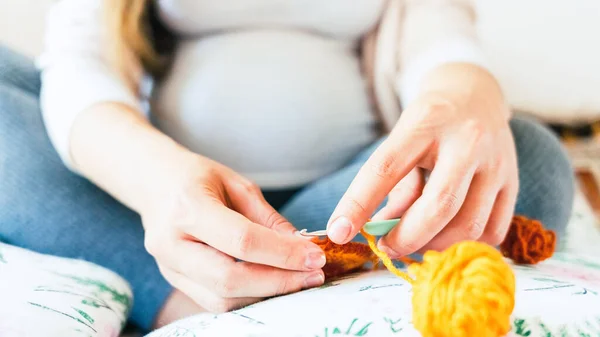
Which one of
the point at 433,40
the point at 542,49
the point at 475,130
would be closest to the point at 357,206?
the point at 475,130

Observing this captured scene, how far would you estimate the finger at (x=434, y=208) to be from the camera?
35 centimetres

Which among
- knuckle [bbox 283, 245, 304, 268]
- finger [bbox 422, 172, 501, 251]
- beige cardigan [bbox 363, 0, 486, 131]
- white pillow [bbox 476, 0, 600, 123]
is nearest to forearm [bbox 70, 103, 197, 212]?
knuckle [bbox 283, 245, 304, 268]

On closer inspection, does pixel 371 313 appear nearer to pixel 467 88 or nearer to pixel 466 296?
pixel 466 296

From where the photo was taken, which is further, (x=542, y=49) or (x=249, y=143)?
(x=542, y=49)

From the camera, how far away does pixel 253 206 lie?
1.30 ft

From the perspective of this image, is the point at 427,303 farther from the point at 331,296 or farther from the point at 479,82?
the point at 479,82

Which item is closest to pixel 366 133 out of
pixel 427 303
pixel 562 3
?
pixel 427 303

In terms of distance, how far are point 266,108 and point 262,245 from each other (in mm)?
273

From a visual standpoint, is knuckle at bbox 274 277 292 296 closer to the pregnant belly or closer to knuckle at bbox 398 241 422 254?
knuckle at bbox 398 241 422 254

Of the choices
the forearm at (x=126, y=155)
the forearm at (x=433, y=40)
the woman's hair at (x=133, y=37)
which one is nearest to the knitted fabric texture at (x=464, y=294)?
the forearm at (x=126, y=155)

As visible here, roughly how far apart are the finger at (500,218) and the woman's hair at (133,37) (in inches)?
17.9

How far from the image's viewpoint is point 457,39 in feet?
1.95

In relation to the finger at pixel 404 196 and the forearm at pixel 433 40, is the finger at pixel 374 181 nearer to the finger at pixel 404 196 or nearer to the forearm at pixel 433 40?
the finger at pixel 404 196

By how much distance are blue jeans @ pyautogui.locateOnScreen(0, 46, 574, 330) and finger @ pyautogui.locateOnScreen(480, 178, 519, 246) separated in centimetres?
12
